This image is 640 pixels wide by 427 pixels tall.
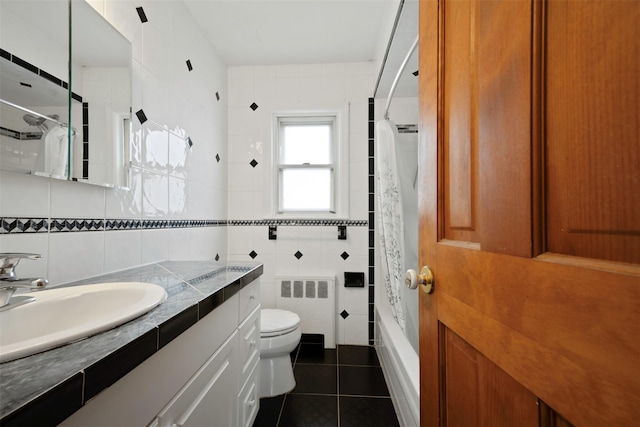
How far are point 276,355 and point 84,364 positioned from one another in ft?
4.63

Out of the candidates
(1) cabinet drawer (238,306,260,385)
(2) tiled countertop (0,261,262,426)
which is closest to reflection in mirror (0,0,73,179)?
(2) tiled countertop (0,261,262,426)

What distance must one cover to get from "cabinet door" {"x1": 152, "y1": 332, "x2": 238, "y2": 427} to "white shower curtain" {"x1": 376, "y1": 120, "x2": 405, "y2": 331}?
937mm

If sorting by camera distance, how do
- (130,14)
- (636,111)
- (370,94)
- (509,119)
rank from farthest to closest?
(370,94) → (130,14) → (509,119) → (636,111)

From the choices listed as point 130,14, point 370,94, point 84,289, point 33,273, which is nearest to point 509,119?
point 84,289

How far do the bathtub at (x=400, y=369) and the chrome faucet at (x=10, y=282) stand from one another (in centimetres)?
134

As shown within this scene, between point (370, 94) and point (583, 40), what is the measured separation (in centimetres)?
214

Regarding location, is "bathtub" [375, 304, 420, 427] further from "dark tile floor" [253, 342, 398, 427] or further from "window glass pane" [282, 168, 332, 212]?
"window glass pane" [282, 168, 332, 212]

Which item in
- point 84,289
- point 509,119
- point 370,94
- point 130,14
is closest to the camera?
point 509,119

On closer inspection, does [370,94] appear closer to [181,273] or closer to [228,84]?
[228,84]

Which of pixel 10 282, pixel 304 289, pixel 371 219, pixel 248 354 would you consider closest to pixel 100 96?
pixel 10 282

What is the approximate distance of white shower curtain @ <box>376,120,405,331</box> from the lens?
5.09ft

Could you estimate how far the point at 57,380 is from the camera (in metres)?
0.37

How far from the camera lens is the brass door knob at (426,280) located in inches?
27.9

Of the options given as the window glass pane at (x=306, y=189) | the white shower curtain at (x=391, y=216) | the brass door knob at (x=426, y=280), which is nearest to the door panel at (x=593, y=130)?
the brass door knob at (x=426, y=280)
